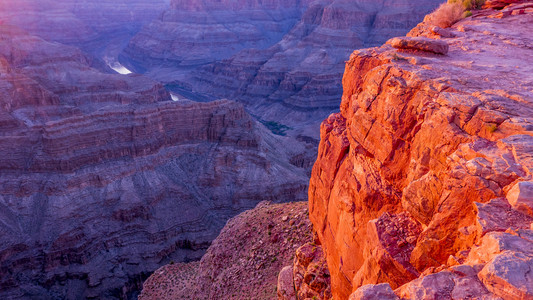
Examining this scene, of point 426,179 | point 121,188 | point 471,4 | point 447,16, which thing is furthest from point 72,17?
point 426,179

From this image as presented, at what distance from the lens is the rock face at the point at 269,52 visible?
326ft

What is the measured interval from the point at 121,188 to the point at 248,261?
25.8 m

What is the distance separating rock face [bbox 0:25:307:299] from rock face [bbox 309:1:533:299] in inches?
1125

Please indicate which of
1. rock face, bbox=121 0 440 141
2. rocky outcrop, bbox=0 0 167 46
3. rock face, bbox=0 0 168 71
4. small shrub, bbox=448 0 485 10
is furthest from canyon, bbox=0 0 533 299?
rocky outcrop, bbox=0 0 167 46

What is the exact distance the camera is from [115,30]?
180 meters

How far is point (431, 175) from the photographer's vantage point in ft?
26.5

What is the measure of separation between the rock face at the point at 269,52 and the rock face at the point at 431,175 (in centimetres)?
6572

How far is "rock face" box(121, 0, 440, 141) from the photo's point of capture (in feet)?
326

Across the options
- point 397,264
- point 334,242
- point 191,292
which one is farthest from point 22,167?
point 397,264

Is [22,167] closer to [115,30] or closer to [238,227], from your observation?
[238,227]

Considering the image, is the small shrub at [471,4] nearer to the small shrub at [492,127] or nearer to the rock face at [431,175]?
the rock face at [431,175]

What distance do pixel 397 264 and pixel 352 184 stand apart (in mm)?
3744

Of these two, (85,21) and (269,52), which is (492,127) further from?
(85,21)

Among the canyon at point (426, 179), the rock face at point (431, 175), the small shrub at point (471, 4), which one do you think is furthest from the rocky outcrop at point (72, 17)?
the rock face at point (431, 175)
